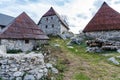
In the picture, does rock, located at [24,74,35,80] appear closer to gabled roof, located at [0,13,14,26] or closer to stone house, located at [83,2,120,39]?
stone house, located at [83,2,120,39]

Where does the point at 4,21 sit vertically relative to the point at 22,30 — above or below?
above

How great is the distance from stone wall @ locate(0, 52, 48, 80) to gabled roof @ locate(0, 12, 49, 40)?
9.42 meters

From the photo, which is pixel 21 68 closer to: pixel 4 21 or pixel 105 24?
pixel 105 24

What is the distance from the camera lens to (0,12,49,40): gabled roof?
821 inches

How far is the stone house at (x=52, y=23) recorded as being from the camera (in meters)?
42.0

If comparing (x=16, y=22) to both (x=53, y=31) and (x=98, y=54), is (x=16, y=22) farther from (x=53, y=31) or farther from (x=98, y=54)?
(x=53, y=31)

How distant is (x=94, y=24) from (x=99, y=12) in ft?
8.32

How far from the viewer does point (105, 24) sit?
25.5 m

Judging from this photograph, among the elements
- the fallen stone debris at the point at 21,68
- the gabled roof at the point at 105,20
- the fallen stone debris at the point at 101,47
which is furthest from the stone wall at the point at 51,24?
the fallen stone debris at the point at 21,68

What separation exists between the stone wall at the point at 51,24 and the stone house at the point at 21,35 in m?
17.0

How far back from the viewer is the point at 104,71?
1268 cm

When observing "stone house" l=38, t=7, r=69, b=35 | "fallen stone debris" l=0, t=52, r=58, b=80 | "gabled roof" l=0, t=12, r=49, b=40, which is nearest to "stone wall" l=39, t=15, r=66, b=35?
"stone house" l=38, t=7, r=69, b=35

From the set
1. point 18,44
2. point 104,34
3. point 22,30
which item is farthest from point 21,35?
point 104,34

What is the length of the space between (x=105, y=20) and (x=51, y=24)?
18985mm
